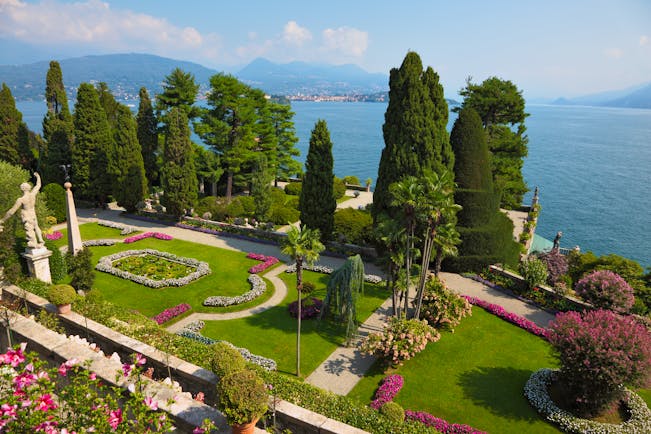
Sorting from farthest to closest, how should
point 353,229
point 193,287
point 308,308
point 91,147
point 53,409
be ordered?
1. point 91,147
2. point 353,229
3. point 193,287
4. point 308,308
5. point 53,409

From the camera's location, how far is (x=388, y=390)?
15.9m

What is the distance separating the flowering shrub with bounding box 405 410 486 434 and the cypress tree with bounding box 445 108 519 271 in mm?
14546

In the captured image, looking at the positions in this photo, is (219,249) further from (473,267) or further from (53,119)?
(53,119)

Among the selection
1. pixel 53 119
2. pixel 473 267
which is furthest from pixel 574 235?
pixel 53 119

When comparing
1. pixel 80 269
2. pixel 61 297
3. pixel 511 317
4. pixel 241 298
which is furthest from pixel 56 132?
pixel 511 317

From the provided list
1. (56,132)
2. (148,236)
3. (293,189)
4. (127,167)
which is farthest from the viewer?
(293,189)

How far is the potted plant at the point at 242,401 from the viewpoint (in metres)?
8.72

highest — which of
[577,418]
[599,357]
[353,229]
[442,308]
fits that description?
[599,357]

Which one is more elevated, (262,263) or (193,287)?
(262,263)

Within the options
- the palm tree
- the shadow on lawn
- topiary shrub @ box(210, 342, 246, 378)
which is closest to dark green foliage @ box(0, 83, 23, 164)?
the palm tree

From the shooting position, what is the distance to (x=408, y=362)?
18.1 meters

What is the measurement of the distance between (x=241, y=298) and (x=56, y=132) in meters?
32.4

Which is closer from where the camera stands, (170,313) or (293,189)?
(170,313)

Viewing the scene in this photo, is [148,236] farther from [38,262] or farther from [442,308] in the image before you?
[442,308]
